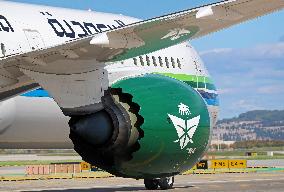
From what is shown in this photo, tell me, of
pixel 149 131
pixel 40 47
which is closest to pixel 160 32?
pixel 149 131

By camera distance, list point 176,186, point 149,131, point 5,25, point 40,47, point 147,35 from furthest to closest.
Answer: point 176,186, point 40,47, point 5,25, point 149,131, point 147,35

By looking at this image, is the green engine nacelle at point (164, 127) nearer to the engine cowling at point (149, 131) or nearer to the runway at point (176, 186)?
the engine cowling at point (149, 131)

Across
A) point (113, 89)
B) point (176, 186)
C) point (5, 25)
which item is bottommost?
point (176, 186)

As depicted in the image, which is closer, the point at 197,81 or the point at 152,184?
the point at 197,81

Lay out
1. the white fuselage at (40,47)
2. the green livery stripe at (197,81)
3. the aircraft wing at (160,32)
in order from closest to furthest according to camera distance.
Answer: the aircraft wing at (160,32) → the white fuselage at (40,47) → the green livery stripe at (197,81)

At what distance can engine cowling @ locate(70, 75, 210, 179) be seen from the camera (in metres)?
10.5

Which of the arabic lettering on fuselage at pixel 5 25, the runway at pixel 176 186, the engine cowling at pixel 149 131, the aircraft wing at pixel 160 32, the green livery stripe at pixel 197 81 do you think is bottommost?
the runway at pixel 176 186

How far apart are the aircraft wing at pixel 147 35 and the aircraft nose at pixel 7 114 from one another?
220 inches

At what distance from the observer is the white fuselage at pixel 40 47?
14977mm

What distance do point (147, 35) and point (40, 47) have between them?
293 inches

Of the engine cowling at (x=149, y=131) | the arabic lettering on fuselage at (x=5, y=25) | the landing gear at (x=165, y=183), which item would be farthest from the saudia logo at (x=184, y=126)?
the landing gear at (x=165, y=183)

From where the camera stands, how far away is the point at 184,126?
11.4 meters

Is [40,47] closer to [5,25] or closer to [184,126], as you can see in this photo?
[5,25]

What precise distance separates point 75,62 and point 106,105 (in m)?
1.39
